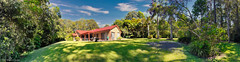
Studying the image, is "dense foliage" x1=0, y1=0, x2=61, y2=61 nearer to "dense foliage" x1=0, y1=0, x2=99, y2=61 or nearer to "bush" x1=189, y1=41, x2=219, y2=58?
"dense foliage" x1=0, y1=0, x2=99, y2=61

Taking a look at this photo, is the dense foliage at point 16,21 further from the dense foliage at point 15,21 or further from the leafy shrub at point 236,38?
the leafy shrub at point 236,38

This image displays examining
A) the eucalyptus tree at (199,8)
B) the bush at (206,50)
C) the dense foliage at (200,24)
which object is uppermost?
the eucalyptus tree at (199,8)

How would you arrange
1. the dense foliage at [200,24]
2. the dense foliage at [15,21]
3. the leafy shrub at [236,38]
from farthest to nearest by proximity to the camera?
the leafy shrub at [236,38] < the dense foliage at [200,24] < the dense foliage at [15,21]

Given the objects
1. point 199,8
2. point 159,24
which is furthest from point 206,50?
point 199,8

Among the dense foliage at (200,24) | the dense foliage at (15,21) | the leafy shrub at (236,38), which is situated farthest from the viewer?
the leafy shrub at (236,38)

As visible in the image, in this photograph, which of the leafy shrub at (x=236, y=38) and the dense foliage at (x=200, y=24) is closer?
the dense foliage at (x=200, y=24)

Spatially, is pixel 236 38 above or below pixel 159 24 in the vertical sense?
below

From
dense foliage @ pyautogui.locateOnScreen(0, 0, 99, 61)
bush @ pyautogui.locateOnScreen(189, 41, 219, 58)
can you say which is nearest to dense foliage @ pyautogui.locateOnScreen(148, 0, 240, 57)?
bush @ pyautogui.locateOnScreen(189, 41, 219, 58)

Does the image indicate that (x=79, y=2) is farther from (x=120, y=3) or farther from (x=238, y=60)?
(x=238, y=60)

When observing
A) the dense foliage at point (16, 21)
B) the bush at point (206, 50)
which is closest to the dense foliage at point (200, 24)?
the bush at point (206, 50)

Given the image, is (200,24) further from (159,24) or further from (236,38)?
(236,38)

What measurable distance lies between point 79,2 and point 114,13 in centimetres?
520

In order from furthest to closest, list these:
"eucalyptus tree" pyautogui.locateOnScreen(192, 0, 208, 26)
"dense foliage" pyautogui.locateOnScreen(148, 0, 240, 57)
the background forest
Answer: "eucalyptus tree" pyautogui.locateOnScreen(192, 0, 208, 26)
"dense foliage" pyautogui.locateOnScreen(148, 0, 240, 57)
the background forest

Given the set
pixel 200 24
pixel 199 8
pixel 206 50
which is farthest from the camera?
pixel 199 8
